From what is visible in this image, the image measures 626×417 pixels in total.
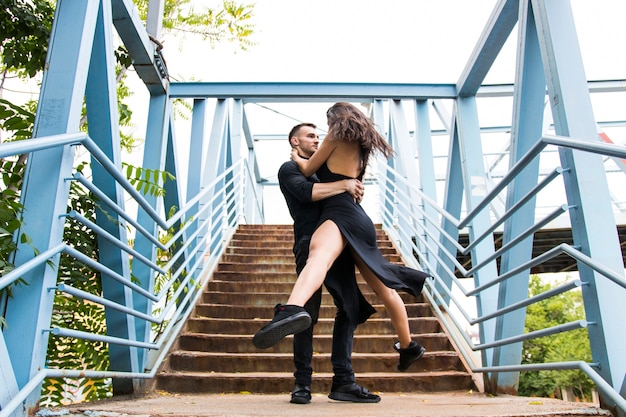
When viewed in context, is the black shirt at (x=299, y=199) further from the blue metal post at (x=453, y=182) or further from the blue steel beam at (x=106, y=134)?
the blue metal post at (x=453, y=182)

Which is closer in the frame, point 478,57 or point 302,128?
point 302,128

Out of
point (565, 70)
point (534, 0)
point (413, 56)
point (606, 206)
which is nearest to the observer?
point (606, 206)

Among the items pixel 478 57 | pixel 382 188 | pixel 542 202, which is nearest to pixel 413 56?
pixel 542 202

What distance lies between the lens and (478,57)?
4.25m

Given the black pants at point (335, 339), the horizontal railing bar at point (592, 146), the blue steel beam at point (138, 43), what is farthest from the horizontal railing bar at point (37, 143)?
the horizontal railing bar at point (592, 146)

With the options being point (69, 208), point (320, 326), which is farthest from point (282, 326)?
point (320, 326)

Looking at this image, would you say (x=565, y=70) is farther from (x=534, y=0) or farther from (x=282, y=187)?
(x=282, y=187)

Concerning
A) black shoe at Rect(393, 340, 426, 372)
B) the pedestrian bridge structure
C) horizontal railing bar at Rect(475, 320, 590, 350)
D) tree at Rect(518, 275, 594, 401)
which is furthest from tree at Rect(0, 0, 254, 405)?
tree at Rect(518, 275, 594, 401)

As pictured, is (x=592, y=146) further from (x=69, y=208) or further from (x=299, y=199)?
(x=69, y=208)

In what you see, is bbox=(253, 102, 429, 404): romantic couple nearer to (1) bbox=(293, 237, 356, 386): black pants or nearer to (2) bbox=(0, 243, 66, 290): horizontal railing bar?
(1) bbox=(293, 237, 356, 386): black pants

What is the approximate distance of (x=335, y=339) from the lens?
2801 mm

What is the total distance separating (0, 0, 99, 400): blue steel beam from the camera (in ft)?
5.95

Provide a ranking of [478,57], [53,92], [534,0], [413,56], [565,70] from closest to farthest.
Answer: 1. [53,92]
2. [565,70]
3. [534,0]
4. [478,57]
5. [413,56]

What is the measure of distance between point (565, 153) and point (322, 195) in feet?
3.63
